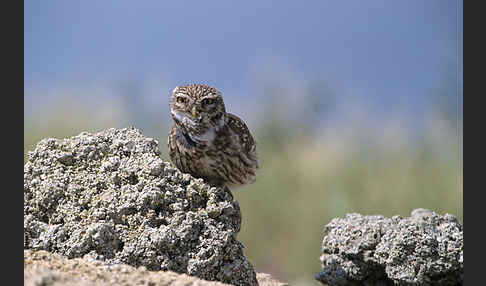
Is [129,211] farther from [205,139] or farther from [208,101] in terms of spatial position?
[208,101]

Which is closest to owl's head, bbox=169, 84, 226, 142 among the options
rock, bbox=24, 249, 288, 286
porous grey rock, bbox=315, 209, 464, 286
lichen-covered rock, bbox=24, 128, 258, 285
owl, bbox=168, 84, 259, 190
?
owl, bbox=168, 84, 259, 190

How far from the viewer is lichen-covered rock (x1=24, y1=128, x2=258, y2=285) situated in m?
3.65

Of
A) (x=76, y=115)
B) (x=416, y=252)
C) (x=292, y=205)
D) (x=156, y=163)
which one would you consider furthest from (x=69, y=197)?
(x=76, y=115)

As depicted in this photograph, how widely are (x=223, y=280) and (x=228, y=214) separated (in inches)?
18.9

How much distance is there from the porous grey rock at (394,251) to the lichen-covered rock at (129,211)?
4.30 feet

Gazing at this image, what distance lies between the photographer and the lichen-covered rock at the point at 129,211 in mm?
3650

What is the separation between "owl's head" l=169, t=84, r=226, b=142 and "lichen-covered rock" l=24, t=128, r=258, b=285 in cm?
30

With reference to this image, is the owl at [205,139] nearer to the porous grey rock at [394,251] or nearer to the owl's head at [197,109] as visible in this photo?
the owl's head at [197,109]

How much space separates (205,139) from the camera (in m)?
4.29

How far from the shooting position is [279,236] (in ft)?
29.9

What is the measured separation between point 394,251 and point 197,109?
2.03m

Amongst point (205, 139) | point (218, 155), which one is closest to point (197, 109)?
point (205, 139)

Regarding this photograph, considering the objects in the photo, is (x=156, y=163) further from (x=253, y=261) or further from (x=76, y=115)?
(x=76, y=115)

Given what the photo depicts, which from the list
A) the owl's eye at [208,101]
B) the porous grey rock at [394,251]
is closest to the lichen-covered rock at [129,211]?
Result: the owl's eye at [208,101]
